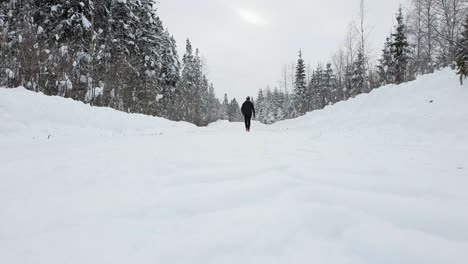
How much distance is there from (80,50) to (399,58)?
23.0m

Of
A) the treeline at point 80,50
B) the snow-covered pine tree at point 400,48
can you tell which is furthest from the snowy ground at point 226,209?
the snow-covered pine tree at point 400,48

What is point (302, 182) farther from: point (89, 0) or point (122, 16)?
point (122, 16)

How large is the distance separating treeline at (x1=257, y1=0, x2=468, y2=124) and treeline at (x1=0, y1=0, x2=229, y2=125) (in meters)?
14.2

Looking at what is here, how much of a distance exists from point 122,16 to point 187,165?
697 inches

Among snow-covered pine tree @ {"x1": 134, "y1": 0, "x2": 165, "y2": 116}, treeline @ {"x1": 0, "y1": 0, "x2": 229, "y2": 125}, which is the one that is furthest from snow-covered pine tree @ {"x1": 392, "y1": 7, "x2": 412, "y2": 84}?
treeline @ {"x1": 0, "y1": 0, "x2": 229, "y2": 125}

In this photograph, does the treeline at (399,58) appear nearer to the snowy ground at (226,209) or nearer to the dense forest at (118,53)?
the dense forest at (118,53)

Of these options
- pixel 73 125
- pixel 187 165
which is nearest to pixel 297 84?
pixel 73 125

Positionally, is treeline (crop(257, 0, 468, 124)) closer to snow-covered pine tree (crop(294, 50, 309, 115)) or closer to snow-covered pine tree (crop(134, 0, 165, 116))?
snow-covered pine tree (crop(294, 50, 309, 115))

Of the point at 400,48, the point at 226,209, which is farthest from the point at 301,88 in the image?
the point at 226,209

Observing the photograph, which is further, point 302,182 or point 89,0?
point 89,0

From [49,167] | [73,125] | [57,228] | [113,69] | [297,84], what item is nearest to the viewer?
[57,228]

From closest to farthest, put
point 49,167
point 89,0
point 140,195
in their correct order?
point 140,195, point 49,167, point 89,0

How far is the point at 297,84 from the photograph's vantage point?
3634 cm

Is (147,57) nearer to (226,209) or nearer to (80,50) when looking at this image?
(80,50)
